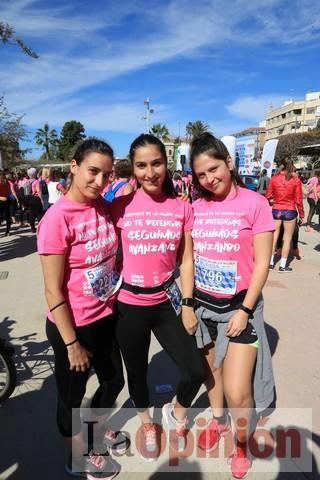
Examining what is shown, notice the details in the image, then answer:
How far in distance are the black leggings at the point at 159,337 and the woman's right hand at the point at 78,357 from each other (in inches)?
10.5

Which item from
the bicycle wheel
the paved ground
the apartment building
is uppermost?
the apartment building

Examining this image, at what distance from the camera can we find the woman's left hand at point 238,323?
6.66 feet

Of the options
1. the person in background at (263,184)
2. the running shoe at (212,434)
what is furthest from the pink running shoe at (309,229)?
the running shoe at (212,434)

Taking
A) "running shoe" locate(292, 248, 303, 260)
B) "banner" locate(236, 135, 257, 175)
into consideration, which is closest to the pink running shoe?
"running shoe" locate(292, 248, 303, 260)

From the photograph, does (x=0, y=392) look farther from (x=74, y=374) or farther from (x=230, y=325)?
(x=230, y=325)

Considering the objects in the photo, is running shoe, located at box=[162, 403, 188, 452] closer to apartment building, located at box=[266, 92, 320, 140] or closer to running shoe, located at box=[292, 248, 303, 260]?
running shoe, located at box=[292, 248, 303, 260]

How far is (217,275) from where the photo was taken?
83.0 inches

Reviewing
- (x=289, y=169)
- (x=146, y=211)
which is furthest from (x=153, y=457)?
(x=289, y=169)

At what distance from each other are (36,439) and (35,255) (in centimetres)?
619

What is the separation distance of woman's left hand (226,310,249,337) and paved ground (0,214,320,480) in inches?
36.5

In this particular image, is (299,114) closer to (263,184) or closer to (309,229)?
(263,184)

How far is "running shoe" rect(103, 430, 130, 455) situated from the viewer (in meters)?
2.40

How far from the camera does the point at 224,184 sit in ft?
6.84

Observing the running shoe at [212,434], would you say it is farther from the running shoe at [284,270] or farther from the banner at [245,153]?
the banner at [245,153]
